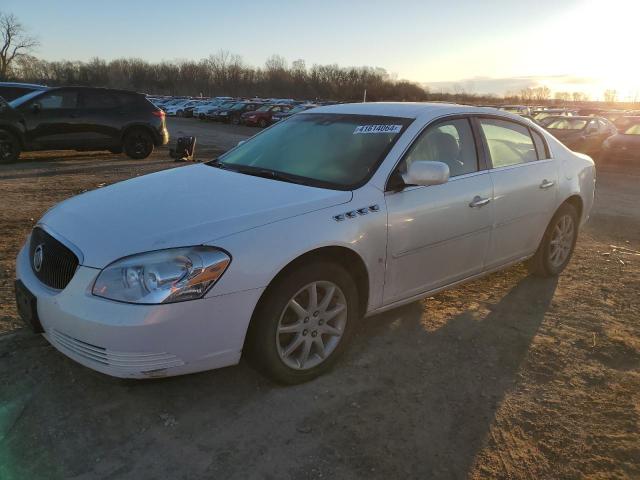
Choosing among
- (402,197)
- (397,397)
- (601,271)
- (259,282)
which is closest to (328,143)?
(402,197)

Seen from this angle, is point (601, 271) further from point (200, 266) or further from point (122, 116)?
point (122, 116)

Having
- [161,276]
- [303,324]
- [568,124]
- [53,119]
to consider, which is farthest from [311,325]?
[568,124]

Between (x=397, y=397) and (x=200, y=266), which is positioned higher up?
(x=200, y=266)

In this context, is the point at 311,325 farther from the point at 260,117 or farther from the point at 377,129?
the point at 260,117

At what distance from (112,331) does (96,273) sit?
0.30m

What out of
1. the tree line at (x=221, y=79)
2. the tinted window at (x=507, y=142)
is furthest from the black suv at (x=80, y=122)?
the tree line at (x=221, y=79)

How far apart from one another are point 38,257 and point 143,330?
0.96 metres

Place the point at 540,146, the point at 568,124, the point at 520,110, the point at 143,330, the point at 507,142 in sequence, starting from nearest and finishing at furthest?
the point at 143,330, the point at 507,142, the point at 540,146, the point at 568,124, the point at 520,110

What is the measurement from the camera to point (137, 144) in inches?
500

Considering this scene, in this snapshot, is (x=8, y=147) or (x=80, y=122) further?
(x=80, y=122)

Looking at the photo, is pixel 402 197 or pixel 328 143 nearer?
pixel 402 197

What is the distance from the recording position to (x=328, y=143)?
3.66 meters

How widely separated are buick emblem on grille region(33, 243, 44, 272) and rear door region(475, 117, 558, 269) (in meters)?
3.06

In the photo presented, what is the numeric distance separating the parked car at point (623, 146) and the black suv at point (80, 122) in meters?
12.5
